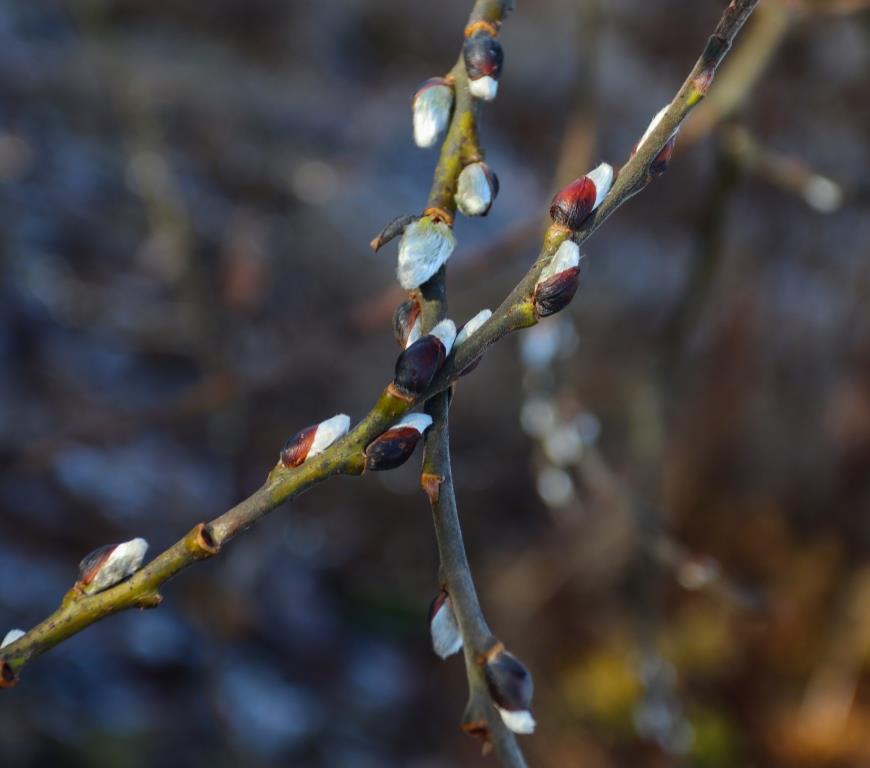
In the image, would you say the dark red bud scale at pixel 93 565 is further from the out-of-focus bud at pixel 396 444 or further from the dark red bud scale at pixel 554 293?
the dark red bud scale at pixel 554 293

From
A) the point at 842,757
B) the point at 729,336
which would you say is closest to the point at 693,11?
the point at 729,336

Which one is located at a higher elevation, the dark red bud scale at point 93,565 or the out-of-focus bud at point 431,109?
the out-of-focus bud at point 431,109

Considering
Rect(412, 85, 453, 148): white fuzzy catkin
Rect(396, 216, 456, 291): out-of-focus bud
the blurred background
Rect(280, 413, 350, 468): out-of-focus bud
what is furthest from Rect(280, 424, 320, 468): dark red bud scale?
the blurred background

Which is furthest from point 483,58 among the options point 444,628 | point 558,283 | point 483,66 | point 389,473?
point 389,473

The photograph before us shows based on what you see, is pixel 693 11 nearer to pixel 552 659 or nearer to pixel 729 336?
pixel 729 336

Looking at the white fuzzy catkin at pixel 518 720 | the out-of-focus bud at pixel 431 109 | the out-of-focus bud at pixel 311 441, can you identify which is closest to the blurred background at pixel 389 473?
the out-of-focus bud at pixel 431 109

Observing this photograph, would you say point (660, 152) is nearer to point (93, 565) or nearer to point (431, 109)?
point (431, 109)

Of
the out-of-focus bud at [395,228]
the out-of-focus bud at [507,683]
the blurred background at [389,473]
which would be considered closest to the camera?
the out-of-focus bud at [507,683]

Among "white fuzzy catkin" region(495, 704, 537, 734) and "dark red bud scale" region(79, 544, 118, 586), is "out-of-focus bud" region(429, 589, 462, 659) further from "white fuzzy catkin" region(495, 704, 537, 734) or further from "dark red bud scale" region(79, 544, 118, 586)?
"dark red bud scale" region(79, 544, 118, 586)
